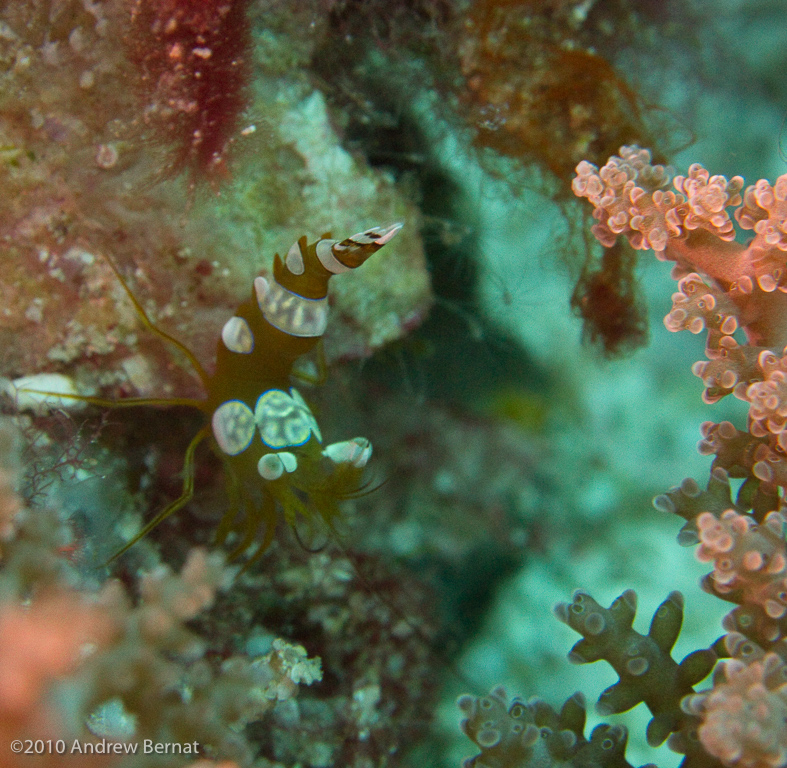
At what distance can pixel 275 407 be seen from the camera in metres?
1.78

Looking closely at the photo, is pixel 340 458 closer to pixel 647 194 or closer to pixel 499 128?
pixel 647 194

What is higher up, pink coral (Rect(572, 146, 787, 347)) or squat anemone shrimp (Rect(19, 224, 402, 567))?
pink coral (Rect(572, 146, 787, 347))

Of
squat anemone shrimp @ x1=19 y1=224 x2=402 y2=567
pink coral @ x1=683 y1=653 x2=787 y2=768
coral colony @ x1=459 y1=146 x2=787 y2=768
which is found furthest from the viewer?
squat anemone shrimp @ x1=19 y1=224 x2=402 y2=567

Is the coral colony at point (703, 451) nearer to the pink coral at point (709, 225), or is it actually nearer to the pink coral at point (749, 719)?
the pink coral at point (709, 225)

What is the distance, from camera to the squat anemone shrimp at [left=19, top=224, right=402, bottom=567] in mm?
1703

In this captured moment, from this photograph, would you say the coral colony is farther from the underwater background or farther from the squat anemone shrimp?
the squat anemone shrimp

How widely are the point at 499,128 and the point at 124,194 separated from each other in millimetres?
1439

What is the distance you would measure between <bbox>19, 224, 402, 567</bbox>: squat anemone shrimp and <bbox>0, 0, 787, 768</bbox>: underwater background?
0.12 feet

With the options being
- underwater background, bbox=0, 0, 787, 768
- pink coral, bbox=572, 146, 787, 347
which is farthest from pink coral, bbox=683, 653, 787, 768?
pink coral, bbox=572, 146, 787, 347

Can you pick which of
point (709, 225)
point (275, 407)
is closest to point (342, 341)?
point (275, 407)

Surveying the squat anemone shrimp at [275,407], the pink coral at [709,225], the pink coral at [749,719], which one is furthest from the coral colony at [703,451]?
the squat anemone shrimp at [275,407]

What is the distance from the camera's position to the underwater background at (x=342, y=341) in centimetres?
126

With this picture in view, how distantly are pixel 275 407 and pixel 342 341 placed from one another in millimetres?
575

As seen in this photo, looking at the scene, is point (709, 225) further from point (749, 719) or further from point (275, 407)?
point (275, 407)
